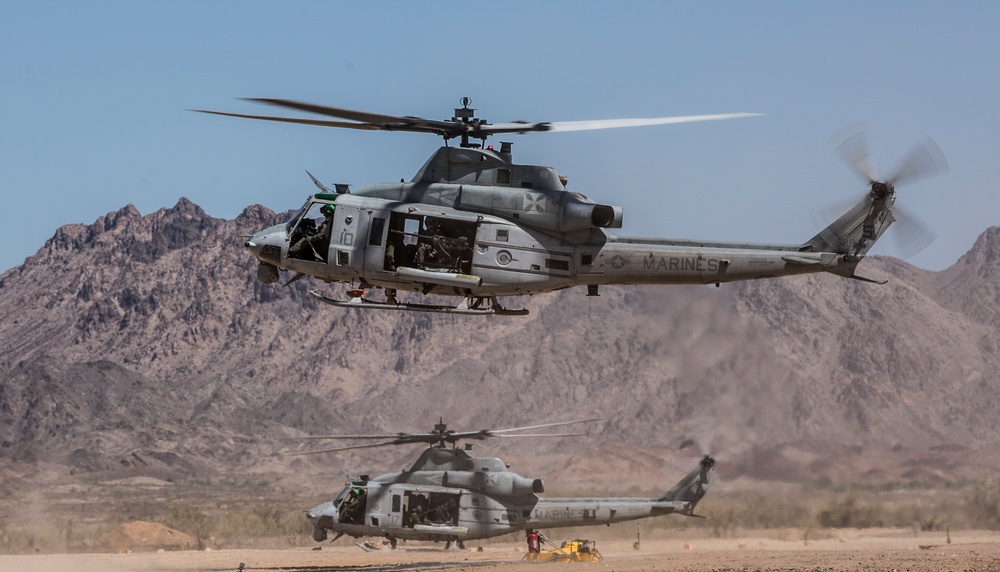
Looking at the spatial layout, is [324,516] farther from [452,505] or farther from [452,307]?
[452,307]

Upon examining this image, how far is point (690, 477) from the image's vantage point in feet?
124

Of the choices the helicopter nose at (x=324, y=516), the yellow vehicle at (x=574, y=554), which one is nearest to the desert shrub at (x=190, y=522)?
the helicopter nose at (x=324, y=516)

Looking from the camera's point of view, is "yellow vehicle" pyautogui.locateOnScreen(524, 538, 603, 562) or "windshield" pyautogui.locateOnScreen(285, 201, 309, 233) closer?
"windshield" pyautogui.locateOnScreen(285, 201, 309, 233)

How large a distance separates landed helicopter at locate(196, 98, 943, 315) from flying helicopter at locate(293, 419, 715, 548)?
24.3 ft

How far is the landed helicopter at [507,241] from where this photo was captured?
28.3 m

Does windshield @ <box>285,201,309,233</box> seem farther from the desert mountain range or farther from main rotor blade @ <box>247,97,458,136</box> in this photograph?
the desert mountain range

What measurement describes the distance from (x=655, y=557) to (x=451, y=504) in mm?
5924

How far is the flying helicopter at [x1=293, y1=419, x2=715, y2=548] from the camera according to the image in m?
35.4

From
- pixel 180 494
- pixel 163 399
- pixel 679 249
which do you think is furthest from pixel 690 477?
pixel 163 399

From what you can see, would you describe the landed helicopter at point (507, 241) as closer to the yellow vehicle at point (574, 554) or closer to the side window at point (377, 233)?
the side window at point (377, 233)

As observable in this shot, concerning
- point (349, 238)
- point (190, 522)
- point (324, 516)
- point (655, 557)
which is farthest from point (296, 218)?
point (190, 522)

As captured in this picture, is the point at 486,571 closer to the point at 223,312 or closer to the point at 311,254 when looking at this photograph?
the point at 311,254

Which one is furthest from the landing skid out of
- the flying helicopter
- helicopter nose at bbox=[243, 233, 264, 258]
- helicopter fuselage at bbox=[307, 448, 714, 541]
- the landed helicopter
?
helicopter fuselage at bbox=[307, 448, 714, 541]

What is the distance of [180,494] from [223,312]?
199 feet
